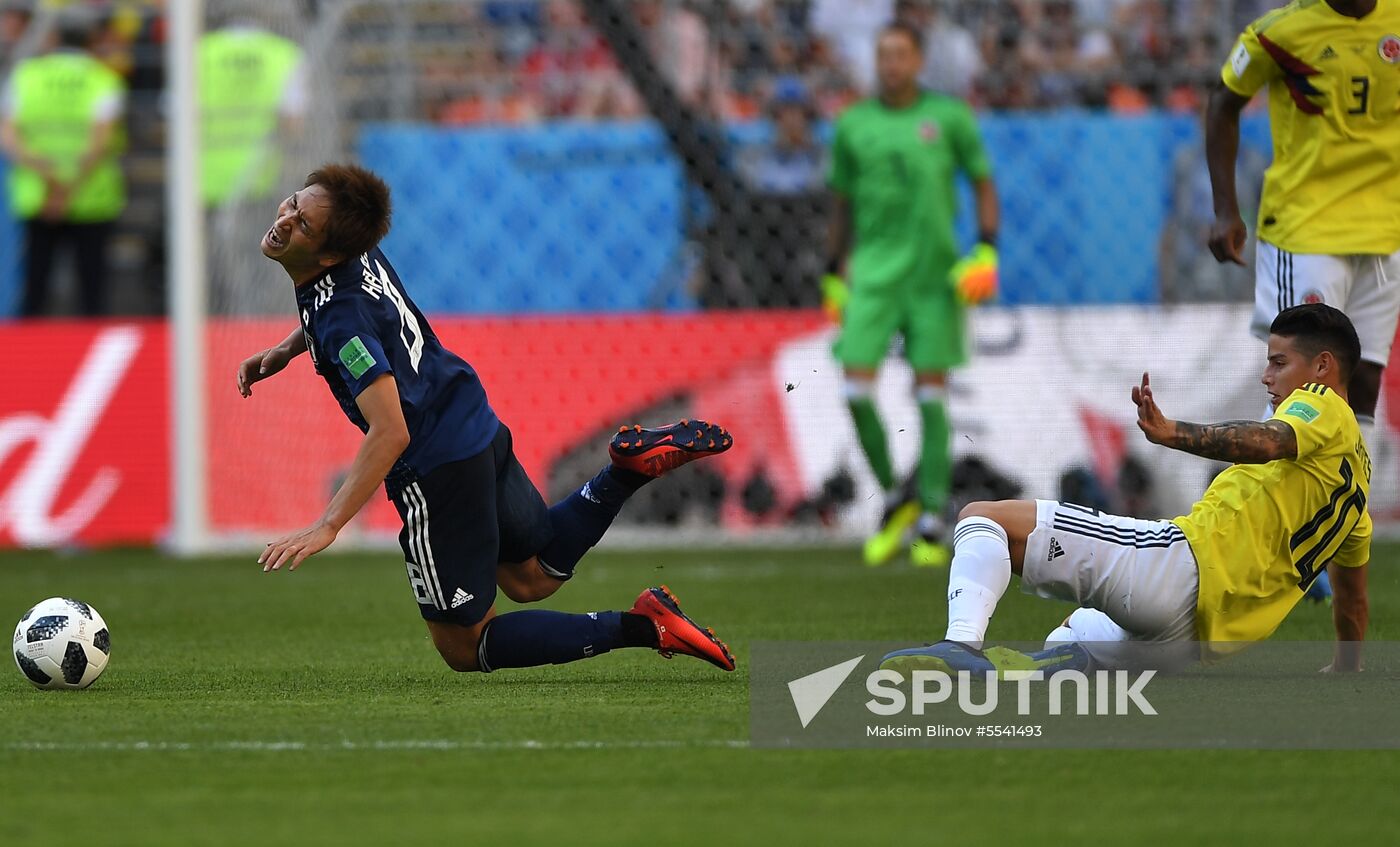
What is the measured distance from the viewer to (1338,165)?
6.86 metres

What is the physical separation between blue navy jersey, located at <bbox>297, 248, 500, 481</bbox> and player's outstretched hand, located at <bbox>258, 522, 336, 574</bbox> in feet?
1.41

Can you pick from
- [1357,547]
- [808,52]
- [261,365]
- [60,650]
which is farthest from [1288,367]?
[808,52]

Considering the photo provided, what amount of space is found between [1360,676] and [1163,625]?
75 cm

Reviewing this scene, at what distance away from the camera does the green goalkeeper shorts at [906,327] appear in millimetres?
10289

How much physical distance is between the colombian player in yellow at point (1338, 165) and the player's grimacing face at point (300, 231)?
3.26m

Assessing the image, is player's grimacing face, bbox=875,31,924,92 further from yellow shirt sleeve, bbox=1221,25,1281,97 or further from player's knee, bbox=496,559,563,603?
player's knee, bbox=496,559,563,603

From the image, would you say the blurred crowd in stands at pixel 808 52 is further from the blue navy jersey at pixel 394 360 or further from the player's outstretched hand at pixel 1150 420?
the player's outstretched hand at pixel 1150 420

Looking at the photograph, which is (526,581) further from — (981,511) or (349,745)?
(349,745)

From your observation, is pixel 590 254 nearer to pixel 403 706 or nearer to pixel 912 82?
pixel 912 82

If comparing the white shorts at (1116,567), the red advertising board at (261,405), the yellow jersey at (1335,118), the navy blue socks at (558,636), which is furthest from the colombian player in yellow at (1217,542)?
the red advertising board at (261,405)

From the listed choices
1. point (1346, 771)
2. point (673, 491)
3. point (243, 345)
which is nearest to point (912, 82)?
point (673, 491)

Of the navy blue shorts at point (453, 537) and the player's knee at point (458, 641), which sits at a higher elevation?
the navy blue shorts at point (453, 537)

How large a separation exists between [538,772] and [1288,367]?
237 centimetres

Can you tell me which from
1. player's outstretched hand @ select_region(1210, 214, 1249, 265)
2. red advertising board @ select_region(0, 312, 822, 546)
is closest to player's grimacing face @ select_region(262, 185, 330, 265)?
player's outstretched hand @ select_region(1210, 214, 1249, 265)
